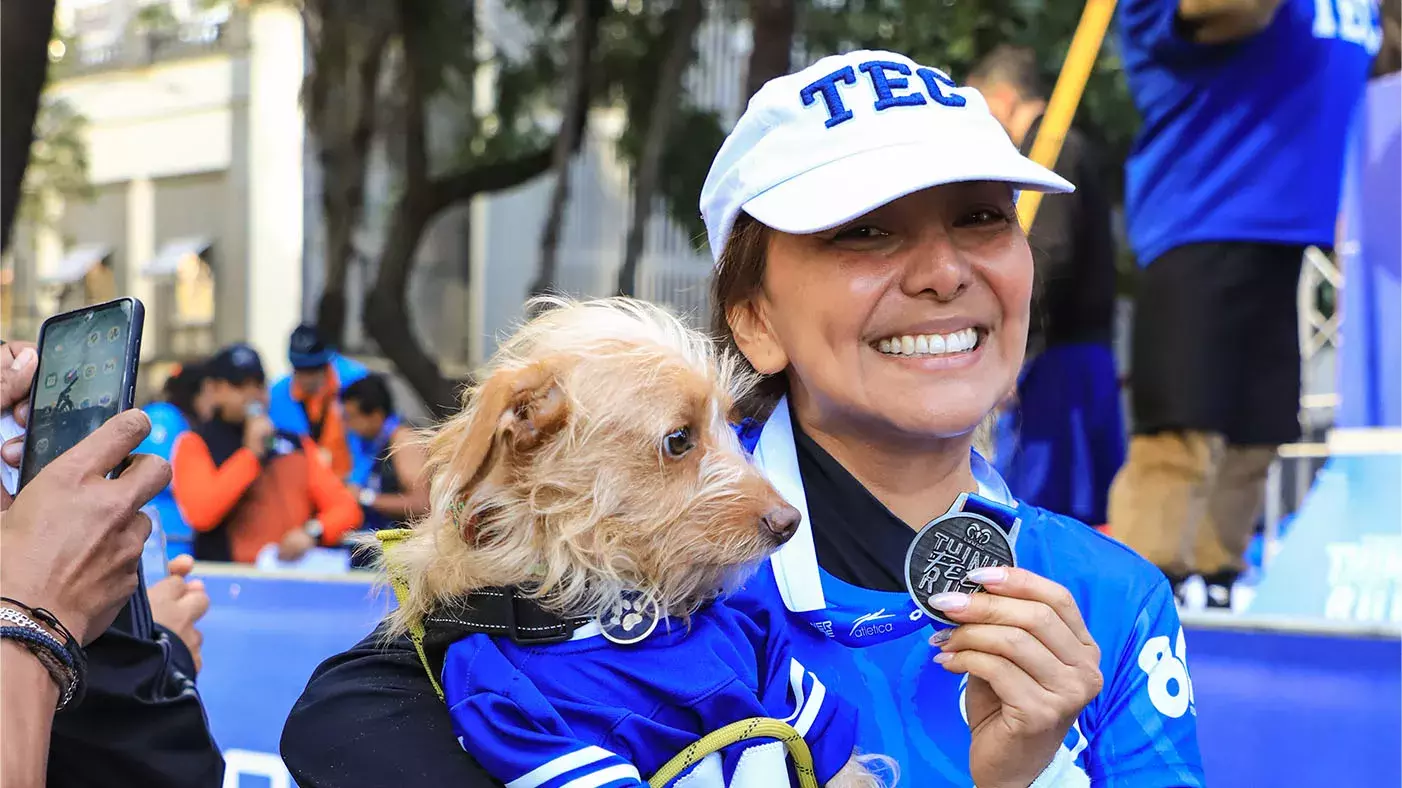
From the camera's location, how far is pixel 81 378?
2088mm

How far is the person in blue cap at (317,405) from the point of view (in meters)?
9.35

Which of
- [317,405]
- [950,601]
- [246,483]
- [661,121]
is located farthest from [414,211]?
[950,601]

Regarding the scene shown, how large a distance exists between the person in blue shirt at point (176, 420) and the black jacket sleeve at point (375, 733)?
5.66 m

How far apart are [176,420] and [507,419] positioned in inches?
246

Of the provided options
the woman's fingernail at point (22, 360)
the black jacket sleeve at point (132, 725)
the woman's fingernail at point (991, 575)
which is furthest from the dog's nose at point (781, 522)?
the woman's fingernail at point (22, 360)

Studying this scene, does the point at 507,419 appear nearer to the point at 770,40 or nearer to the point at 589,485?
the point at 589,485

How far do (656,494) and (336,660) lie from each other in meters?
0.54

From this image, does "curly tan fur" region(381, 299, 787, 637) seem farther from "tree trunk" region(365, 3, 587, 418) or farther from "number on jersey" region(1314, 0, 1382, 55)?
"tree trunk" region(365, 3, 587, 418)

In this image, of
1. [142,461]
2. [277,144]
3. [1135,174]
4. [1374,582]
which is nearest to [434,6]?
[277,144]

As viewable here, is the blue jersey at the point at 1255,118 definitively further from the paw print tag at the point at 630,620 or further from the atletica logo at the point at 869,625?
the paw print tag at the point at 630,620

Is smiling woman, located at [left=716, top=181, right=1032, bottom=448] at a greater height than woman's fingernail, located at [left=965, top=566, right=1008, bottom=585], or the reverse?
smiling woman, located at [left=716, top=181, right=1032, bottom=448]

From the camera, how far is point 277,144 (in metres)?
23.0

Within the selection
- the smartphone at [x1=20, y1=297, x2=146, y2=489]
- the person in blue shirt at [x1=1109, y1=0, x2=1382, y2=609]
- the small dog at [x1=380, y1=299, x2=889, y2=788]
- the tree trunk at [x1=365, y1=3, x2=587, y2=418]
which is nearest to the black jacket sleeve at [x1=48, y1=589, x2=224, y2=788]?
the smartphone at [x1=20, y1=297, x2=146, y2=489]

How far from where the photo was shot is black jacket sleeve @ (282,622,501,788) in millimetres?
1728
